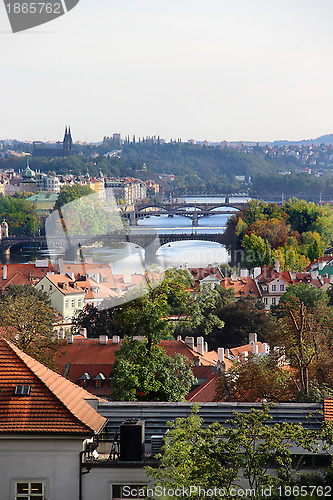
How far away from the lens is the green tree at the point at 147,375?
973cm

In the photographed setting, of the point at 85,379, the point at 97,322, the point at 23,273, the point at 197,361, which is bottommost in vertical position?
the point at 23,273

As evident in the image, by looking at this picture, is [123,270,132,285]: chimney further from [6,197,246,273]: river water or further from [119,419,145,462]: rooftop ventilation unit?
[119,419,145,462]: rooftop ventilation unit

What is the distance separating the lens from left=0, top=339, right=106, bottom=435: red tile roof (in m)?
5.94

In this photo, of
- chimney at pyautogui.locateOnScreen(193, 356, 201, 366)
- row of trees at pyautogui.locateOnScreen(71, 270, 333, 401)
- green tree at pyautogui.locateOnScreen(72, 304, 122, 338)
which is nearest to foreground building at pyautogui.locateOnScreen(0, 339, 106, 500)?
row of trees at pyautogui.locateOnScreen(71, 270, 333, 401)

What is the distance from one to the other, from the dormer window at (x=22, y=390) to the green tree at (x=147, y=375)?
3.47 m

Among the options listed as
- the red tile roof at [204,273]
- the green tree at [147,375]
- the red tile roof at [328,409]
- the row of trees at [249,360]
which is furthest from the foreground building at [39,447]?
the red tile roof at [204,273]

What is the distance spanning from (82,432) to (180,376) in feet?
14.8

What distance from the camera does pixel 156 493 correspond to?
5496 mm

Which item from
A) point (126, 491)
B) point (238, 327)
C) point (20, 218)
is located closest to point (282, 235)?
point (238, 327)

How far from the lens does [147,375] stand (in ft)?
32.4

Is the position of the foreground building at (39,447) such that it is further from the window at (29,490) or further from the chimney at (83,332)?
the chimney at (83,332)

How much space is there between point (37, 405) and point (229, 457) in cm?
142

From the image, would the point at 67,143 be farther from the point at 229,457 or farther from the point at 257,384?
the point at 229,457

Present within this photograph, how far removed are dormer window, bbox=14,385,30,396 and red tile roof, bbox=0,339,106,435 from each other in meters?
0.03
